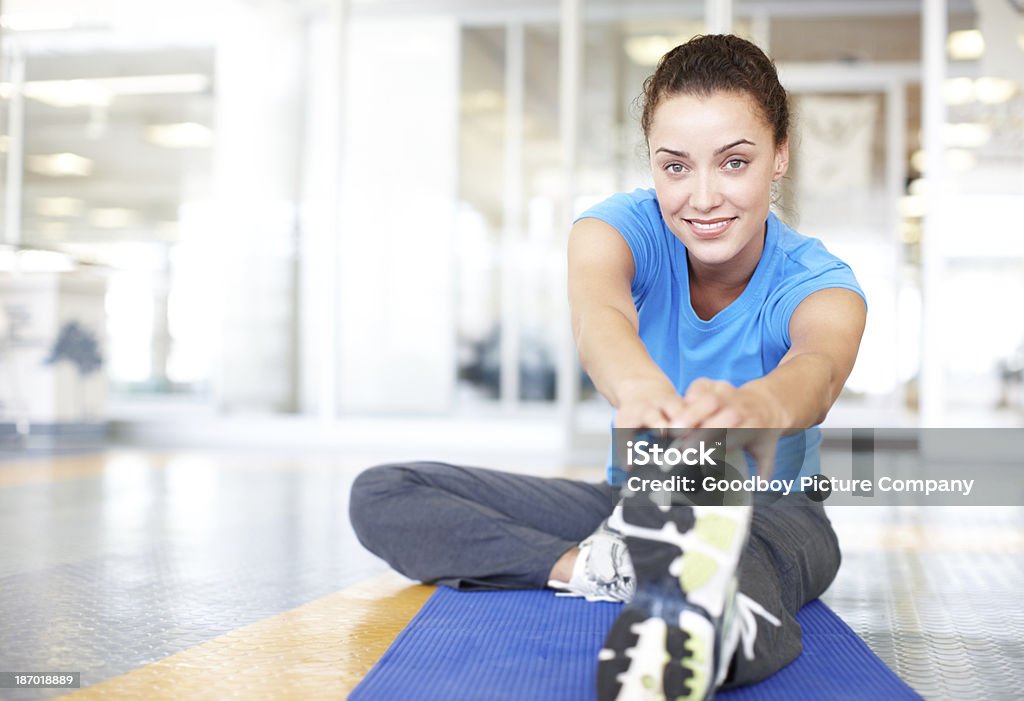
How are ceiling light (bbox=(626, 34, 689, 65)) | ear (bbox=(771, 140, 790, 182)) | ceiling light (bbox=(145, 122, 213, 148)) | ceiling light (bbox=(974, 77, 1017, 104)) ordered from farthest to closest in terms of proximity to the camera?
ceiling light (bbox=(145, 122, 213, 148)) < ceiling light (bbox=(626, 34, 689, 65)) < ceiling light (bbox=(974, 77, 1017, 104)) < ear (bbox=(771, 140, 790, 182))

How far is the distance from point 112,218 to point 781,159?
628 cm

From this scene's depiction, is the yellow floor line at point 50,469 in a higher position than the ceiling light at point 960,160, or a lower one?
lower

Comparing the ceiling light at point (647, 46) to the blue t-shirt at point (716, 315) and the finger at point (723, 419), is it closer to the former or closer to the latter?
the blue t-shirt at point (716, 315)

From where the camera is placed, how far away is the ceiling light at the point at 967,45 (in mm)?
4539

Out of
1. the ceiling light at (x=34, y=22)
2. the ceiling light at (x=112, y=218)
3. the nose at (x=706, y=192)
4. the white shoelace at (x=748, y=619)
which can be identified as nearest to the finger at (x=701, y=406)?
the white shoelace at (x=748, y=619)

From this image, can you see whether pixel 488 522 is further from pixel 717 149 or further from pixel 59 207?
pixel 59 207

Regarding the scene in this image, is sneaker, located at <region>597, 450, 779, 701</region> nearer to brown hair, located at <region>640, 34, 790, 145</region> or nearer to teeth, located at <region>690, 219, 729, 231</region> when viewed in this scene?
teeth, located at <region>690, 219, 729, 231</region>

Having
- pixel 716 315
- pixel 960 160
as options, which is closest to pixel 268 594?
pixel 716 315

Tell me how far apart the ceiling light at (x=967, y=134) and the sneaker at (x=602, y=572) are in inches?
143

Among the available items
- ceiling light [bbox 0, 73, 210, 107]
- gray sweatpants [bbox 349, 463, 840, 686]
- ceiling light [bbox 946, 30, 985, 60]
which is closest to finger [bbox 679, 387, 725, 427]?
gray sweatpants [bbox 349, 463, 840, 686]

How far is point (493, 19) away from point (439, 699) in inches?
225

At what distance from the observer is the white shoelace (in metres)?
1.12

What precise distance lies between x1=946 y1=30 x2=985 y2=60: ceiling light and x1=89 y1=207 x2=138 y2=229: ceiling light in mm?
5024

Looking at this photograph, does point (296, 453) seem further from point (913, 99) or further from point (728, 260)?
point (913, 99)
